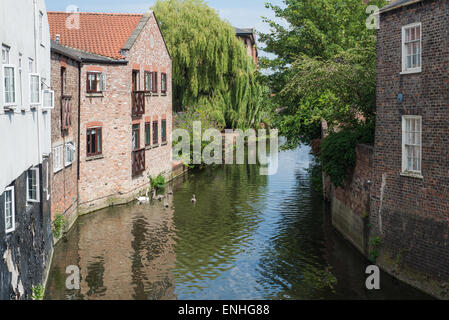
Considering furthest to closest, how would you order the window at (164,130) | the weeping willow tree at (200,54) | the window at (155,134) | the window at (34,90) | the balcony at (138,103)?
the weeping willow tree at (200,54) → the window at (164,130) → the window at (155,134) → the balcony at (138,103) → the window at (34,90)

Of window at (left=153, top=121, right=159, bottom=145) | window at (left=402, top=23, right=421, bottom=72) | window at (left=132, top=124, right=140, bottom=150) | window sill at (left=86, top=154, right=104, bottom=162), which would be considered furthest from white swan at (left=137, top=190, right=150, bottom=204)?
window at (left=402, top=23, right=421, bottom=72)

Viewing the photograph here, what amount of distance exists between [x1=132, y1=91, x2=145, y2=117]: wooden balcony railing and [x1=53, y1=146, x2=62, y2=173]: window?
720 cm

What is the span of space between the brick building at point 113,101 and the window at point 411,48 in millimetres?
14444

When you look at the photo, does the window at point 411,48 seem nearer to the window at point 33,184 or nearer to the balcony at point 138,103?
the window at point 33,184

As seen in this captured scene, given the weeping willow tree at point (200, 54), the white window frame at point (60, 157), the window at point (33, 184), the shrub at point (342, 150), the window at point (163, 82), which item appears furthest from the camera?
the weeping willow tree at point (200, 54)

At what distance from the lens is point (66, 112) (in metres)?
24.2

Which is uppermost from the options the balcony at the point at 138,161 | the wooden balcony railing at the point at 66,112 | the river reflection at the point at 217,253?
the wooden balcony railing at the point at 66,112

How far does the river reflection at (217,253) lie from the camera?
16.5 metres

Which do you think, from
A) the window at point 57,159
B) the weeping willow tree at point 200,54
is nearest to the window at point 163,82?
the weeping willow tree at point 200,54

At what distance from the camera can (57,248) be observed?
20938 mm

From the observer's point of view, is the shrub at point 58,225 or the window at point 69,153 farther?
the window at point 69,153

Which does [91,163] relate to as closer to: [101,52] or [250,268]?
→ [101,52]

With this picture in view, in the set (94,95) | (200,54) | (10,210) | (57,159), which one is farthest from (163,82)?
(10,210)
